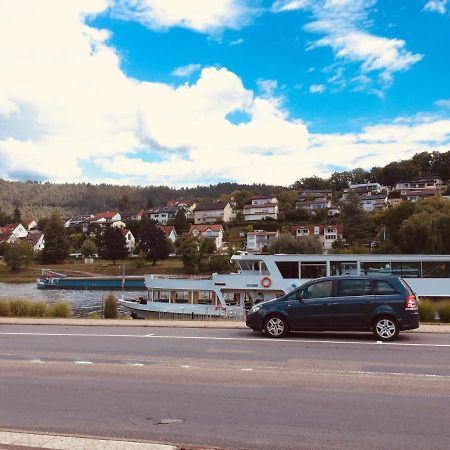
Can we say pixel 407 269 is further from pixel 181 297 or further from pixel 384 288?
pixel 384 288

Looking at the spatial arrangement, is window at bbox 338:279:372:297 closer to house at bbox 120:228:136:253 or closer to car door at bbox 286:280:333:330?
car door at bbox 286:280:333:330

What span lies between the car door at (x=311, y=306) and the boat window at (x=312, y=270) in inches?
540

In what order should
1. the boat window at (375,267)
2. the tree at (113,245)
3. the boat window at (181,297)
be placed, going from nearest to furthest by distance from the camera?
the boat window at (375,267) → the boat window at (181,297) → the tree at (113,245)

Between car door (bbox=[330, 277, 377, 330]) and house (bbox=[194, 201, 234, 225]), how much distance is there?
5296 inches

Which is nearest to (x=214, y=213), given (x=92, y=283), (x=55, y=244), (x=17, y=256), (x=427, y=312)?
(x=55, y=244)

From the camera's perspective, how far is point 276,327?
13758 millimetres

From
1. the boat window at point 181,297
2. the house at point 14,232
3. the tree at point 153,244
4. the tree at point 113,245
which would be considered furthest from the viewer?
the house at point 14,232

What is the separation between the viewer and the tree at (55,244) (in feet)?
361

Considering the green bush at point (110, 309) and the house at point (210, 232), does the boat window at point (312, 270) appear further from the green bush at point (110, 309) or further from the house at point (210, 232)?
the house at point (210, 232)

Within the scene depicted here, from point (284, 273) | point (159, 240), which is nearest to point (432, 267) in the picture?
point (284, 273)

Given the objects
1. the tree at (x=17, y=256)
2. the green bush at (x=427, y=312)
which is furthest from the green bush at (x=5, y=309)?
the tree at (x=17, y=256)

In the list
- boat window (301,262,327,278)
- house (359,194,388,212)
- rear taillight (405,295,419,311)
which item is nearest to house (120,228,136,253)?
house (359,194,388,212)

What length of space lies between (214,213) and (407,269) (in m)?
124

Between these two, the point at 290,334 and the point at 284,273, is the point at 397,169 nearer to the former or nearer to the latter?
the point at 284,273
